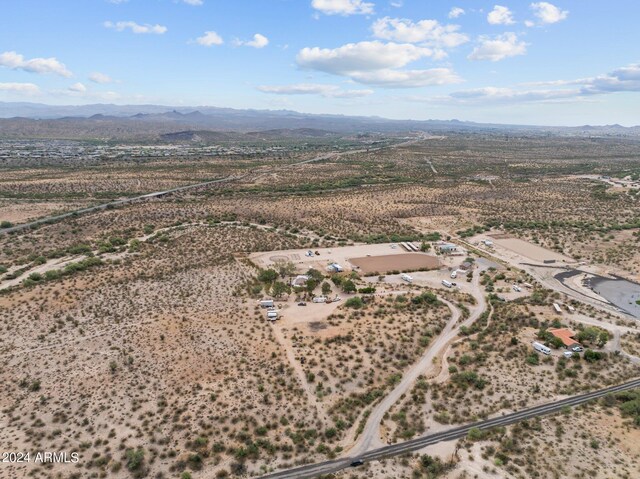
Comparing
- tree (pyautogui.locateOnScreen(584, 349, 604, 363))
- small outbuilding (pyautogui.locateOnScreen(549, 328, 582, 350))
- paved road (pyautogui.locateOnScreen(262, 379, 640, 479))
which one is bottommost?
paved road (pyautogui.locateOnScreen(262, 379, 640, 479))

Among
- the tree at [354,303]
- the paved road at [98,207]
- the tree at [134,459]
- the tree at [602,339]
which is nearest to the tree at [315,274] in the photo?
the tree at [354,303]

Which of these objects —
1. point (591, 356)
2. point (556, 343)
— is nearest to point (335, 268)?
point (556, 343)

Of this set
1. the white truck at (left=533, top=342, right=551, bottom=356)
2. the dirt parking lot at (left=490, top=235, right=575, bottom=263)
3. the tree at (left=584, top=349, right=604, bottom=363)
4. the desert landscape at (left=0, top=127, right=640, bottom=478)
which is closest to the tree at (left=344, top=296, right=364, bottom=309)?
the desert landscape at (left=0, top=127, right=640, bottom=478)

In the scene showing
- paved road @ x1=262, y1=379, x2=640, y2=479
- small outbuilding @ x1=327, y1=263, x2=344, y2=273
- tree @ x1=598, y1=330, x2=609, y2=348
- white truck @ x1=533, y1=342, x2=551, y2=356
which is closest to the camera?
paved road @ x1=262, y1=379, x2=640, y2=479

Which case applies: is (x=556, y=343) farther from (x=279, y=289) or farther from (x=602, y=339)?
(x=279, y=289)

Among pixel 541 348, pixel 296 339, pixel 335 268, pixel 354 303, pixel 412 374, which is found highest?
pixel 335 268

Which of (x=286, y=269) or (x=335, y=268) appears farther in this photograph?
(x=335, y=268)

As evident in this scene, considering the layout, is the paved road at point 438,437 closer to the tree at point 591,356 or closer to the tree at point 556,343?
the tree at point 591,356

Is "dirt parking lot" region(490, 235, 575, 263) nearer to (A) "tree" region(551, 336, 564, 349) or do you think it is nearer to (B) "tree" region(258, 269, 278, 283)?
(A) "tree" region(551, 336, 564, 349)
